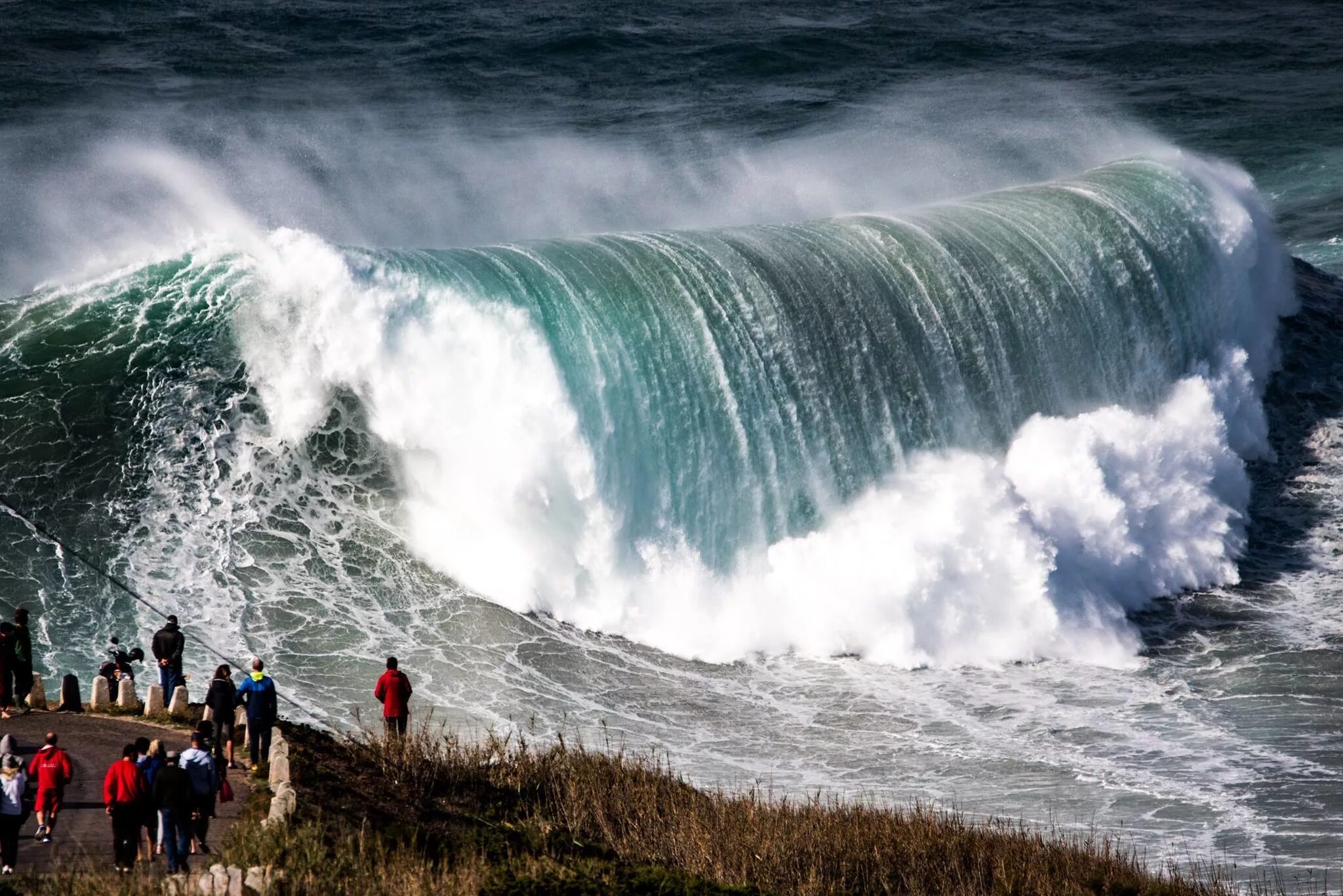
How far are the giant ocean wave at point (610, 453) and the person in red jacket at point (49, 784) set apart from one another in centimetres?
680

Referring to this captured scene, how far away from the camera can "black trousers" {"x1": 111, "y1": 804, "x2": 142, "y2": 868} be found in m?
10.7

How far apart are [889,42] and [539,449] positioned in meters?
29.0

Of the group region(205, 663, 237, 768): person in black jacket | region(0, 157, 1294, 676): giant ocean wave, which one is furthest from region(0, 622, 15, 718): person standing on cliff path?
region(0, 157, 1294, 676): giant ocean wave

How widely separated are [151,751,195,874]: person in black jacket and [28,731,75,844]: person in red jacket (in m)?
0.87

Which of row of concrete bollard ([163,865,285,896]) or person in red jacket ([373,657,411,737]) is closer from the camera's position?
row of concrete bollard ([163,865,285,896])

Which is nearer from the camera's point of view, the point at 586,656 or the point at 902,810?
the point at 902,810

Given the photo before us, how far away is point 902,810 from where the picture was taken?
14.3 metres

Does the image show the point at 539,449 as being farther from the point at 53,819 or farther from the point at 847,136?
the point at 847,136

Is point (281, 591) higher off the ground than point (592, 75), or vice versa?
point (592, 75)

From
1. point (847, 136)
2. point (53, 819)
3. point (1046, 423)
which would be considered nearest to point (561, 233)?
point (847, 136)

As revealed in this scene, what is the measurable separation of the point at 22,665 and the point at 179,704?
4.90 ft

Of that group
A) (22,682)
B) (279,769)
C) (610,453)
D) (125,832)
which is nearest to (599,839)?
(279,769)

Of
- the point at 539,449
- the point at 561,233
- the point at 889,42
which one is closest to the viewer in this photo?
the point at 539,449

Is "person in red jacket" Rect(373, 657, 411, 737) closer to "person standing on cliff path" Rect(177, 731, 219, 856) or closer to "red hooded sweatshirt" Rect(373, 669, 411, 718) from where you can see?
"red hooded sweatshirt" Rect(373, 669, 411, 718)
